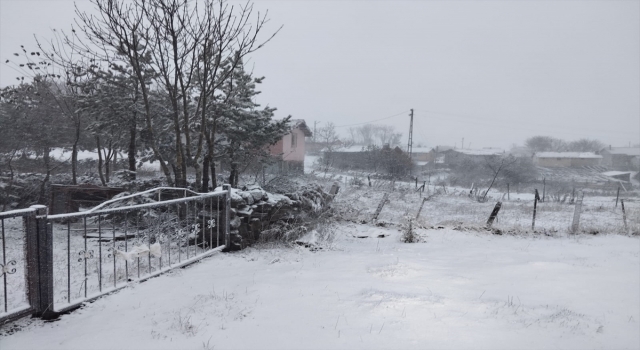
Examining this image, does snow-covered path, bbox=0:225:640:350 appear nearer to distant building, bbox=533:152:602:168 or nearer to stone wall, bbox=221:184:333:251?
stone wall, bbox=221:184:333:251

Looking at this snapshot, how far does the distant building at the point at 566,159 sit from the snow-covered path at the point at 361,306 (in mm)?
64265

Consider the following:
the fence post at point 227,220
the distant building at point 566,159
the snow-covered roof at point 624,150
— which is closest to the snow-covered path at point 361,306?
the fence post at point 227,220

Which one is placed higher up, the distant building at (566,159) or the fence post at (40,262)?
the distant building at (566,159)

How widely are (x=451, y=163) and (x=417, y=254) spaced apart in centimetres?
5084

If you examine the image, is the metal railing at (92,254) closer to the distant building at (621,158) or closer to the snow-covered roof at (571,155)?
the snow-covered roof at (571,155)

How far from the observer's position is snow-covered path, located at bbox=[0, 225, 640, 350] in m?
3.04

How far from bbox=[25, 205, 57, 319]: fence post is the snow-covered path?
0.55 ft

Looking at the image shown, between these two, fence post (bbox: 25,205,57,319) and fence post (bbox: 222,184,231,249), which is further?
fence post (bbox: 222,184,231,249)

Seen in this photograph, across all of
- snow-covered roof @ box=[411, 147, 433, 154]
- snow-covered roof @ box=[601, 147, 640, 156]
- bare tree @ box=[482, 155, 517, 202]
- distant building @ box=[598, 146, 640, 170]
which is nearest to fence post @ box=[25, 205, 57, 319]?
bare tree @ box=[482, 155, 517, 202]

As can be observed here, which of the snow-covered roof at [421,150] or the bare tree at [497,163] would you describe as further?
the snow-covered roof at [421,150]

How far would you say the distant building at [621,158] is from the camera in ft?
201

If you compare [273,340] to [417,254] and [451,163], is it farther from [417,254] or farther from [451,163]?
[451,163]

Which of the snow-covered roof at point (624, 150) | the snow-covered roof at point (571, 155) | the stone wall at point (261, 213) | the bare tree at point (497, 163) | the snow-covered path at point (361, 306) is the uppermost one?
the snow-covered roof at point (624, 150)

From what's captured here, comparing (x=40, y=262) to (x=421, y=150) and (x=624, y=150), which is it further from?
(x=624, y=150)
